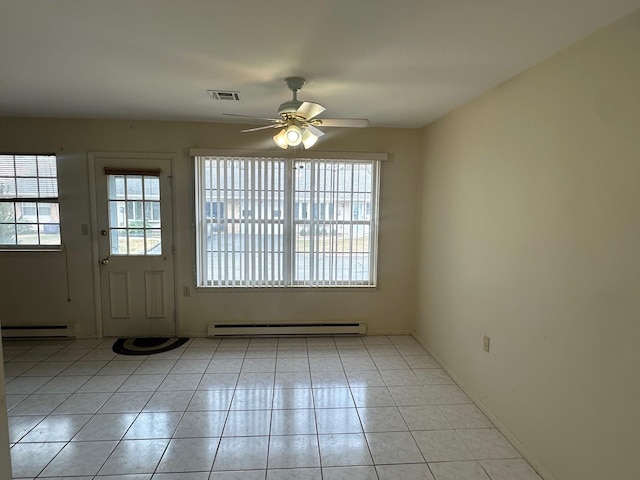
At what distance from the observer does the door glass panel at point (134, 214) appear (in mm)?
3727

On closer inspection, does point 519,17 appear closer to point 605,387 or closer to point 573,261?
point 573,261

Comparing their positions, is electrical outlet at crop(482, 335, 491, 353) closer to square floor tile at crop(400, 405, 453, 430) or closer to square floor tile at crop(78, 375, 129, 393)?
square floor tile at crop(400, 405, 453, 430)

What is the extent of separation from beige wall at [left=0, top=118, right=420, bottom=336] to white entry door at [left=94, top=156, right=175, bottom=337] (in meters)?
0.12

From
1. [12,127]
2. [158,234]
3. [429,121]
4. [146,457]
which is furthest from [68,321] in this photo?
[429,121]

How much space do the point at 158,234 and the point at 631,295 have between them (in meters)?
3.92

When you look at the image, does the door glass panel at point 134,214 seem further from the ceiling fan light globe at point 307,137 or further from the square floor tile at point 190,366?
the ceiling fan light globe at point 307,137

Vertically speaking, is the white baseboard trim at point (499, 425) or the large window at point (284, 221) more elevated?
the large window at point (284, 221)

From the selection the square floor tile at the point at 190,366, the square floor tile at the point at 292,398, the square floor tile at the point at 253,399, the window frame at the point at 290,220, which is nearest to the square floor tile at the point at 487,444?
the square floor tile at the point at 292,398

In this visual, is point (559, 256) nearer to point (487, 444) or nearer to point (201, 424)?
point (487, 444)

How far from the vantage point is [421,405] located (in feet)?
8.73

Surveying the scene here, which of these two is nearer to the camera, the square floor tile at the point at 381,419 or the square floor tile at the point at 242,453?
the square floor tile at the point at 242,453

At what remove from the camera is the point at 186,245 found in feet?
12.5

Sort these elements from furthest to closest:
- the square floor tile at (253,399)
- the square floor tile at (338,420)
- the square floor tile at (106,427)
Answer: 1. the square floor tile at (253,399)
2. the square floor tile at (338,420)
3. the square floor tile at (106,427)

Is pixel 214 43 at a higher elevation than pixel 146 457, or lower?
higher
